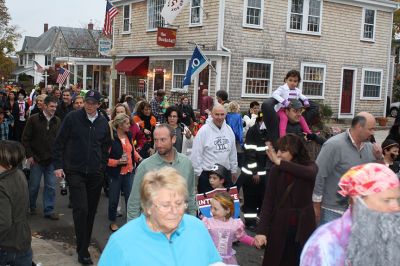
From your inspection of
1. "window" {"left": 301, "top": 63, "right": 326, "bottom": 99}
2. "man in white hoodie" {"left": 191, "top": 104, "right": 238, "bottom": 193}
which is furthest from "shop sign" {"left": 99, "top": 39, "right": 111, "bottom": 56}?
"man in white hoodie" {"left": 191, "top": 104, "right": 238, "bottom": 193}

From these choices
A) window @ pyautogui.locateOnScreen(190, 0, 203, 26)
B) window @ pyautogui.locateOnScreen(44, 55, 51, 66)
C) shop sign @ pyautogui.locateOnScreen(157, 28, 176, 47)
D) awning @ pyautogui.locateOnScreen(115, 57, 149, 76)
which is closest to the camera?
window @ pyautogui.locateOnScreen(190, 0, 203, 26)

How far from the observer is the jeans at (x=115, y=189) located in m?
7.79

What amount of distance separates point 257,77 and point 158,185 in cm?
1963

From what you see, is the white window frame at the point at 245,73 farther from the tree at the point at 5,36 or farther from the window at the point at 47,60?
the window at the point at 47,60

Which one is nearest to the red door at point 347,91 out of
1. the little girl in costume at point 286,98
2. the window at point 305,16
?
the window at point 305,16

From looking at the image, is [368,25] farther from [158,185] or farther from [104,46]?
[158,185]

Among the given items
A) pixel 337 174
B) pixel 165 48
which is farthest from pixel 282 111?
pixel 165 48

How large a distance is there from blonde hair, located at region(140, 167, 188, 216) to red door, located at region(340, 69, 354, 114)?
23.7 meters

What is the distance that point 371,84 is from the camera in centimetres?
2627

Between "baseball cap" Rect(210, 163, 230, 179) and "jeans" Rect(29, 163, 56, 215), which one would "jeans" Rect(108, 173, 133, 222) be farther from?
"baseball cap" Rect(210, 163, 230, 179)

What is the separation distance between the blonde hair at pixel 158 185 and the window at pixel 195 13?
63.8ft

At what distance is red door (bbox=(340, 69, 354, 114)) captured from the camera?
2506cm

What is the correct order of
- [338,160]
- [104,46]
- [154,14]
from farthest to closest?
1. [154,14]
2. [104,46]
3. [338,160]

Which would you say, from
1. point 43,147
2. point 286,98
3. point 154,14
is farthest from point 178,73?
point 286,98
